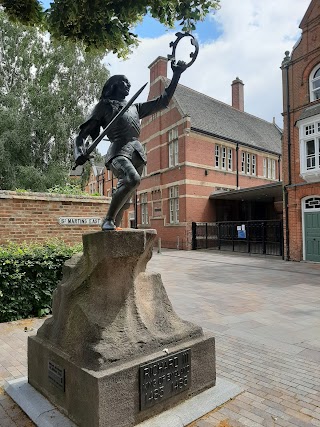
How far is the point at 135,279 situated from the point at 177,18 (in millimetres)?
2821

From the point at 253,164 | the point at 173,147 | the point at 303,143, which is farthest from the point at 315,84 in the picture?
the point at 253,164

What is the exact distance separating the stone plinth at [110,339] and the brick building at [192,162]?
63.0 feet

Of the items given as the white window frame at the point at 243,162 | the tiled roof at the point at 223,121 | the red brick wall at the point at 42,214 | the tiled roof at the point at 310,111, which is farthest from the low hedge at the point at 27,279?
the white window frame at the point at 243,162

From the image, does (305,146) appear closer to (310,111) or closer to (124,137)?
(310,111)

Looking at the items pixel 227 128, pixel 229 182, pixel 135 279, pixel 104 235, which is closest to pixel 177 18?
pixel 104 235

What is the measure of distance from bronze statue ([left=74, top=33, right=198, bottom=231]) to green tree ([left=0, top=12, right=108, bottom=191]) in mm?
11602

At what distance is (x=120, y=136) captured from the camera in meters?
3.21

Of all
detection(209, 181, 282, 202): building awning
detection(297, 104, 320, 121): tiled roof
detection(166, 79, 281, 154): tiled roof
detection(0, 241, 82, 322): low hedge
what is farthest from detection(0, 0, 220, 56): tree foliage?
detection(166, 79, 281, 154): tiled roof

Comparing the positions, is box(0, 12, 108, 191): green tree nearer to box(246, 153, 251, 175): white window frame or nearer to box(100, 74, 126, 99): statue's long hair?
box(100, 74, 126, 99): statue's long hair

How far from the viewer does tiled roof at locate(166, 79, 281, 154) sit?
24.4 m

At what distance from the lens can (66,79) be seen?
654 inches

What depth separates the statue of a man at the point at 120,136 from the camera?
3.04 meters

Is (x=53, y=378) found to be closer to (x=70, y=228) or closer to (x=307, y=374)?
(x=307, y=374)

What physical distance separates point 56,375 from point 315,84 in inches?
635
